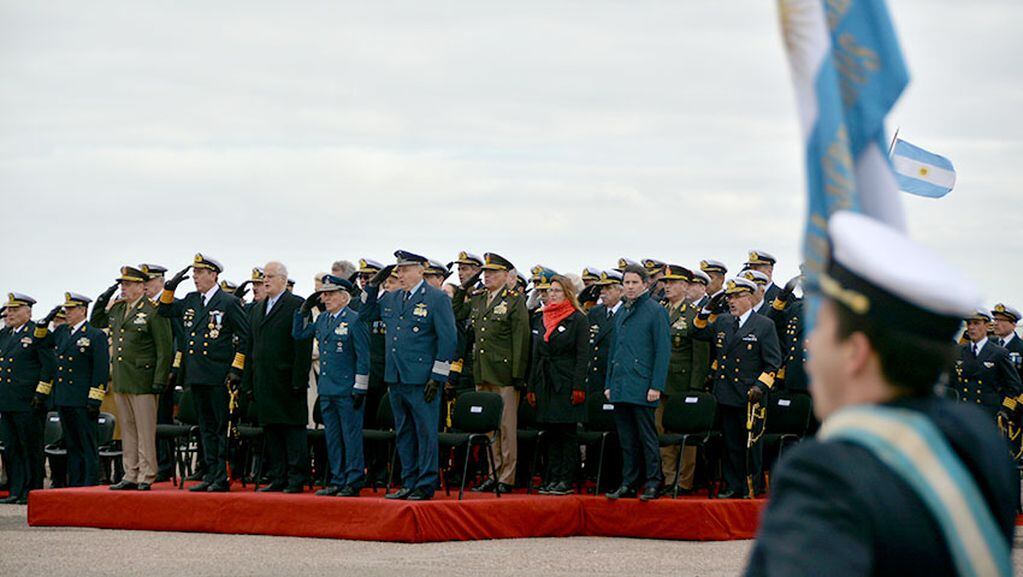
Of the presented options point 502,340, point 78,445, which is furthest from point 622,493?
point 78,445

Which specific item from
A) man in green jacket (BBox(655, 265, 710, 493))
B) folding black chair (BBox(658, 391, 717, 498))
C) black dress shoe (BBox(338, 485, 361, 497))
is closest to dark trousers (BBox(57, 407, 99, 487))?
black dress shoe (BBox(338, 485, 361, 497))

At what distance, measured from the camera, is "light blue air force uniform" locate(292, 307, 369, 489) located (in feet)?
44.7

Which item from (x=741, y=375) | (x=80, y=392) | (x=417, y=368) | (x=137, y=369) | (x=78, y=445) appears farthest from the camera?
(x=78, y=445)

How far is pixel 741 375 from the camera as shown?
1371 centimetres

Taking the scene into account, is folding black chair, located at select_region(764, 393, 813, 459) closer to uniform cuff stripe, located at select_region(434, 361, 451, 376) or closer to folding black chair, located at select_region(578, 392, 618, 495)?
folding black chair, located at select_region(578, 392, 618, 495)

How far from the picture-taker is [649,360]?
13148 millimetres

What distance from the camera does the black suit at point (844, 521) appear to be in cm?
198

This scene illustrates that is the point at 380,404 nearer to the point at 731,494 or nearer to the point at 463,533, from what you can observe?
the point at 463,533

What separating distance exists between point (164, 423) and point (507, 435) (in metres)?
4.83

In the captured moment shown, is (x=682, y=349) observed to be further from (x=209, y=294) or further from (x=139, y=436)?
(x=139, y=436)

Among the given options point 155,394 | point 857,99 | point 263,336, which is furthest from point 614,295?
point 857,99

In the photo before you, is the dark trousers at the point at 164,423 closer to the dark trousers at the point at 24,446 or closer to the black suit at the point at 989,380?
the dark trousers at the point at 24,446

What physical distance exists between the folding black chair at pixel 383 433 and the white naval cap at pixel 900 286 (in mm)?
12097

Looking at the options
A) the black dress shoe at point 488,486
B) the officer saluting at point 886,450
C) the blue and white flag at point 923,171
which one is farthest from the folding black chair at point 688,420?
the officer saluting at point 886,450
